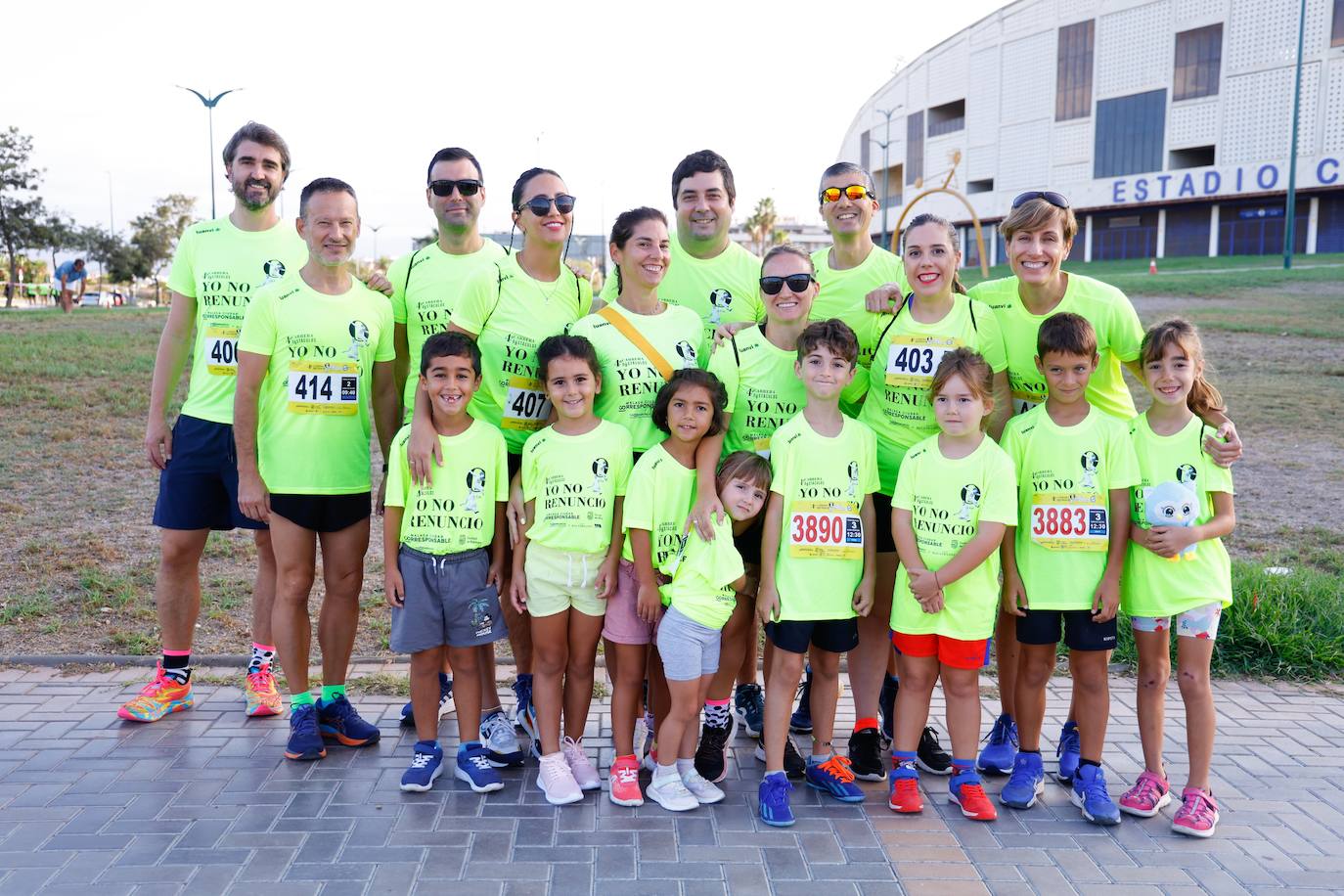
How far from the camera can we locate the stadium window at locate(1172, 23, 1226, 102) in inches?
1791

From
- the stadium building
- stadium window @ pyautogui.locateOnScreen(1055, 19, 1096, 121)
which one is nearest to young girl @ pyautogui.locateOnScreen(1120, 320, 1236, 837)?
the stadium building

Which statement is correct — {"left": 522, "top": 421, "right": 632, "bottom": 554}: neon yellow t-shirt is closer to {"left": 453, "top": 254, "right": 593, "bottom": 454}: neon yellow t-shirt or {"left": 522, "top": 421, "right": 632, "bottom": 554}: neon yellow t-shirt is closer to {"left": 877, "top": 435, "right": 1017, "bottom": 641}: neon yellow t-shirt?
{"left": 453, "top": 254, "right": 593, "bottom": 454}: neon yellow t-shirt

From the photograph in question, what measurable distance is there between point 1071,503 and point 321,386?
3060 mm

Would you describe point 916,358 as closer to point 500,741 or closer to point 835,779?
point 835,779

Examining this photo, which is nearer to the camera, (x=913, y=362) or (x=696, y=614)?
(x=696, y=614)

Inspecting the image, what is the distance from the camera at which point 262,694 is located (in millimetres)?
4723

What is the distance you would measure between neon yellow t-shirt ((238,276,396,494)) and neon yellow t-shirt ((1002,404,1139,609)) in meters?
2.79

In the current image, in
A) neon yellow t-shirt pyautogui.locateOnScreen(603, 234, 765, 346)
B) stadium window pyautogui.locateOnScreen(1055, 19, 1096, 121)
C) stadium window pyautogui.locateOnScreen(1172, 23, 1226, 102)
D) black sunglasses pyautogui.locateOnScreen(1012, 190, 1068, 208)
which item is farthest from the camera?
stadium window pyautogui.locateOnScreen(1055, 19, 1096, 121)

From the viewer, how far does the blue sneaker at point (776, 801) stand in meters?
3.73

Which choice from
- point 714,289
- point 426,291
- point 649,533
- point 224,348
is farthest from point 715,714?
point 224,348

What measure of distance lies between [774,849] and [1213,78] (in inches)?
2046

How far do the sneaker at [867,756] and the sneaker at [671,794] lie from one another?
74 cm

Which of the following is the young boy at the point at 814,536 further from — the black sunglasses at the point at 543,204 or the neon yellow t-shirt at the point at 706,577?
the black sunglasses at the point at 543,204

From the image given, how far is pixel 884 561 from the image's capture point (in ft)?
Result: 13.6
